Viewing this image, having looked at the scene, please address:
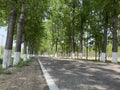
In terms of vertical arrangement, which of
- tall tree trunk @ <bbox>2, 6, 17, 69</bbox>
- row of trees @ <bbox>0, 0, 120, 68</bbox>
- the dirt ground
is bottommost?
the dirt ground

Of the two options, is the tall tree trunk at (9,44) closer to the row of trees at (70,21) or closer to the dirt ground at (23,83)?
the row of trees at (70,21)

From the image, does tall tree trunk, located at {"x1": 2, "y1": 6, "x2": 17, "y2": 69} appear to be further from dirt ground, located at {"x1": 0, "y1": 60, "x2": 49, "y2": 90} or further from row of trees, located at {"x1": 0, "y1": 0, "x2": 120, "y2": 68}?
dirt ground, located at {"x1": 0, "y1": 60, "x2": 49, "y2": 90}

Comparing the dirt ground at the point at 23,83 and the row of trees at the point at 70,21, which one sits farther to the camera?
the row of trees at the point at 70,21

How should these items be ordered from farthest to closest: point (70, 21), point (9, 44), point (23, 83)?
point (70, 21)
point (9, 44)
point (23, 83)

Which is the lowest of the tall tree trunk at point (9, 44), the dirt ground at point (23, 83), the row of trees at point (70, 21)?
the dirt ground at point (23, 83)

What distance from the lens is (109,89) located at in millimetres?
9609

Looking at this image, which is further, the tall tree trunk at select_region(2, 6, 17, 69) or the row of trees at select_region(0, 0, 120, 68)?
the row of trees at select_region(0, 0, 120, 68)

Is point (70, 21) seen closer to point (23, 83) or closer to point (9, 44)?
point (9, 44)

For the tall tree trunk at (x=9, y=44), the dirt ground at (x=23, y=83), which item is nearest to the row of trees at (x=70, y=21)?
the tall tree trunk at (x=9, y=44)

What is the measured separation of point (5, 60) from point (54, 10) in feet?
135

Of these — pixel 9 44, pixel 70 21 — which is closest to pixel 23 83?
pixel 9 44

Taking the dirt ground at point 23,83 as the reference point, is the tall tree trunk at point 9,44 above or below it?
above

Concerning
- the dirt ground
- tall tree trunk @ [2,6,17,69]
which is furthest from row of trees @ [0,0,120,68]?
the dirt ground

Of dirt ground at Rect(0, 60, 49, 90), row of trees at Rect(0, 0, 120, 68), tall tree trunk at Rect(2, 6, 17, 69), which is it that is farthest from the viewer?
row of trees at Rect(0, 0, 120, 68)
